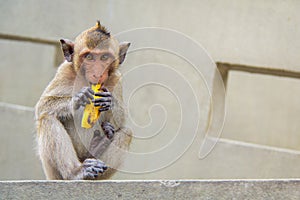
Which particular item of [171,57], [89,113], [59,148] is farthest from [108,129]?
[171,57]

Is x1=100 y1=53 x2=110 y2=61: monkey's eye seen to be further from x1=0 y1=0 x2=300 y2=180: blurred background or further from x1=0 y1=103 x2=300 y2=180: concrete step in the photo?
x1=0 y1=103 x2=300 y2=180: concrete step

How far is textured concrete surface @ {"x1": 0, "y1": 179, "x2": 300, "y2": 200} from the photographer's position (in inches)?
165

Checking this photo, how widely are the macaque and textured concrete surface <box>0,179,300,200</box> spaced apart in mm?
873

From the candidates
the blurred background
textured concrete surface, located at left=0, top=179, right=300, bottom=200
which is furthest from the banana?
the blurred background

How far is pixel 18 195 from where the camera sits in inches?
165

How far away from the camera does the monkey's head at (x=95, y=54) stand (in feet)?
17.6

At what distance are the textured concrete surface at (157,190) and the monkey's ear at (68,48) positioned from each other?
5.68 ft

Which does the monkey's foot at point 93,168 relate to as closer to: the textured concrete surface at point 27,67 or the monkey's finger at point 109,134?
the monkey's finger at point 109,134

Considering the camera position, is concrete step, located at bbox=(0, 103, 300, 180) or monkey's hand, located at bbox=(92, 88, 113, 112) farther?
concrete step, located at bbox=(0, 103, 300, 180)

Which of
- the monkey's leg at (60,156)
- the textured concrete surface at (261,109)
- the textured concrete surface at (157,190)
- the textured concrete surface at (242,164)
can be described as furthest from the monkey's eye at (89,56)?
the textured concrete surface at (261,109)

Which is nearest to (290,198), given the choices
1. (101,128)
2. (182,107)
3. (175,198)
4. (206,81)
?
(175,198)

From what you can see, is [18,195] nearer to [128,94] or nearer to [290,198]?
[290,198]

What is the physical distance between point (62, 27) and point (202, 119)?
231cm

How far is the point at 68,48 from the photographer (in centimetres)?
568
